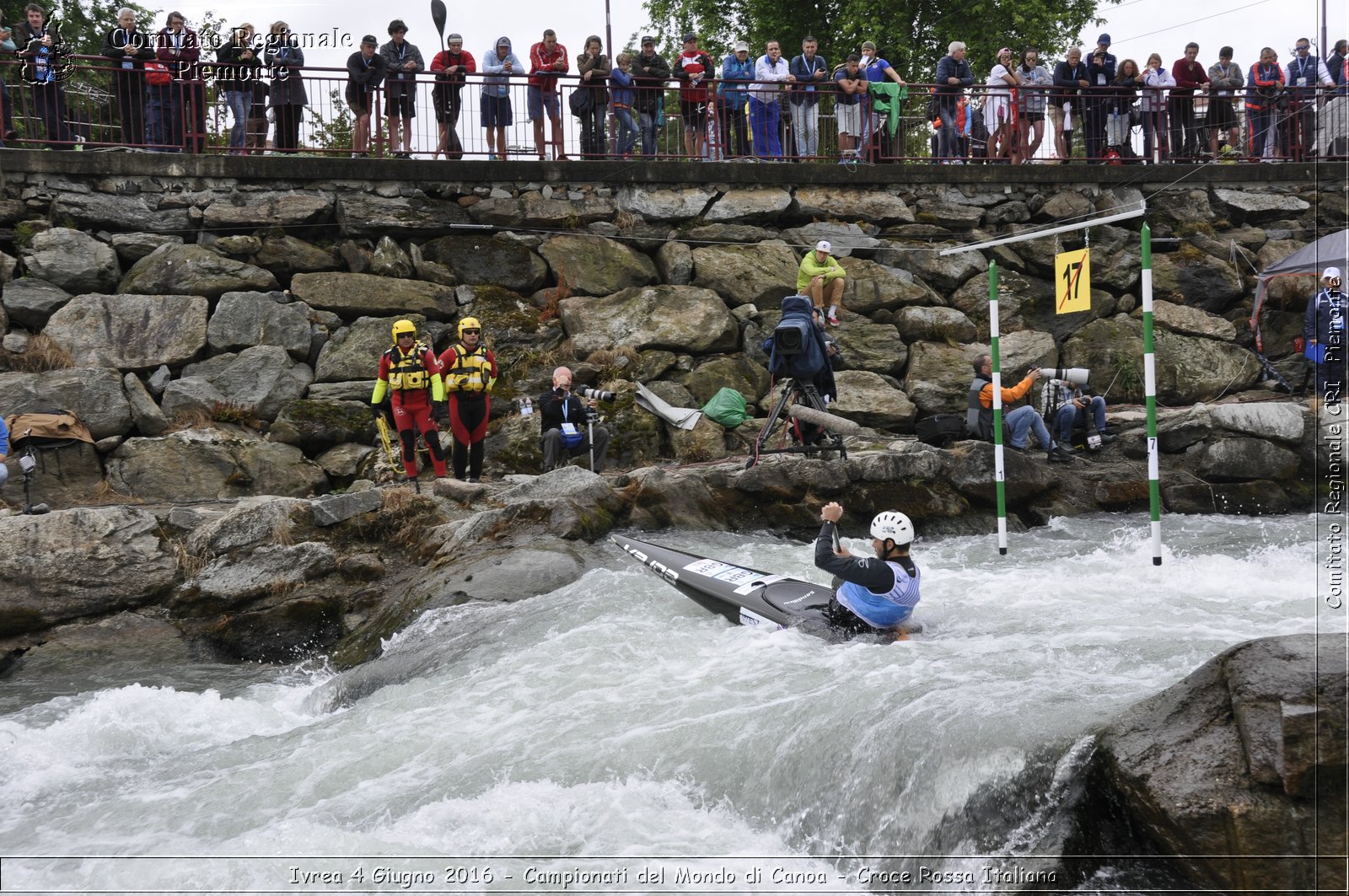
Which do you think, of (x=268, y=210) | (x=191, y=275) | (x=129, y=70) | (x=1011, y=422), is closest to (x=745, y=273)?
(x=1011, y=422)

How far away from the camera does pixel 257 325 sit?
11555mm

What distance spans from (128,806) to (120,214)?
837 cm

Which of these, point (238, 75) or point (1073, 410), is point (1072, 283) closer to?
point (1073, 410)

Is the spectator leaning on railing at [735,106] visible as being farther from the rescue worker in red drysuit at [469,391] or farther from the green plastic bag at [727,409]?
the rescue worker in red drysuit at [469,391]

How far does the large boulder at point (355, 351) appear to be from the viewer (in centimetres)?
1157

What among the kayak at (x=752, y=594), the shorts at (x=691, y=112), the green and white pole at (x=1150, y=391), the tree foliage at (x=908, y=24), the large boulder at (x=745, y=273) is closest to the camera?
the kayak at (x=752, y=594)

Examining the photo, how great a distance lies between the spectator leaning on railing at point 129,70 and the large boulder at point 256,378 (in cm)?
273

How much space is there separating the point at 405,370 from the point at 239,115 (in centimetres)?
460

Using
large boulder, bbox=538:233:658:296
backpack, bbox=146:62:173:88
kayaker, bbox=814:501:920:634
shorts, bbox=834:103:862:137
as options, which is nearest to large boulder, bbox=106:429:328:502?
large boulder, bbox=538:233:658:296

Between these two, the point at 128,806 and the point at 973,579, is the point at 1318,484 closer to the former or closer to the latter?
the point at 973,579

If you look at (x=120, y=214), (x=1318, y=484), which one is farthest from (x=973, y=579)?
(x=120, y=214)

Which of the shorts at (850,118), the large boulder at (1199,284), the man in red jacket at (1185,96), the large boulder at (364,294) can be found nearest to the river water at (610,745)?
the large boulder at (364,294)

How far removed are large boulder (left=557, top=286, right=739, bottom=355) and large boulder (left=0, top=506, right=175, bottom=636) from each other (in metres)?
5.34

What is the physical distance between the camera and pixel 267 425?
440 inches
